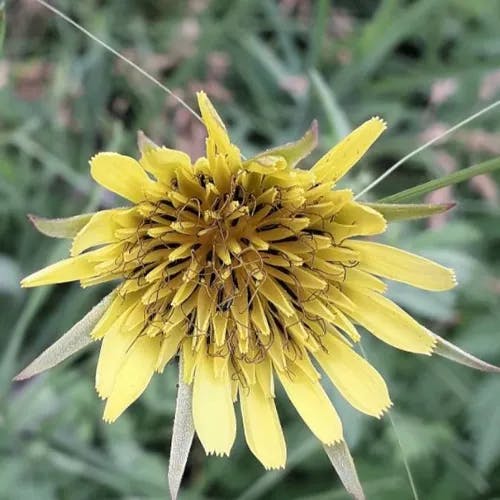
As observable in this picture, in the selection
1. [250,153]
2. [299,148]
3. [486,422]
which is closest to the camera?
[299,148]

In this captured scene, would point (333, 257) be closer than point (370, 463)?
Yes

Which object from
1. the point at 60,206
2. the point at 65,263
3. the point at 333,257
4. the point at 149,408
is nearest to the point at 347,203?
the point at 333,257

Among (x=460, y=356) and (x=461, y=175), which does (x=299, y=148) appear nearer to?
(x=461, y=175)

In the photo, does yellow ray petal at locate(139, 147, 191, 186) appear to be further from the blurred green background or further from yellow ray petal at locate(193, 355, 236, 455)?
the blurred green background

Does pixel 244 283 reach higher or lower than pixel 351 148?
lower

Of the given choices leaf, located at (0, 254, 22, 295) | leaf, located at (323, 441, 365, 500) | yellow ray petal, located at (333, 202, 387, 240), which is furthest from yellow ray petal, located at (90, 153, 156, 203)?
leaf, located at (0, 254, 22, 295)

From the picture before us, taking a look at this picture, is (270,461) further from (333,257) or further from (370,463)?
(370,463)

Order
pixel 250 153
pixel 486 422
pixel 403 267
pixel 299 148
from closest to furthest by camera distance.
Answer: pixel 299 148 → pixel 403 267 → pixel 486 422 → pixel 250 153

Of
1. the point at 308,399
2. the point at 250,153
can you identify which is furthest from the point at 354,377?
the point at 250,153
